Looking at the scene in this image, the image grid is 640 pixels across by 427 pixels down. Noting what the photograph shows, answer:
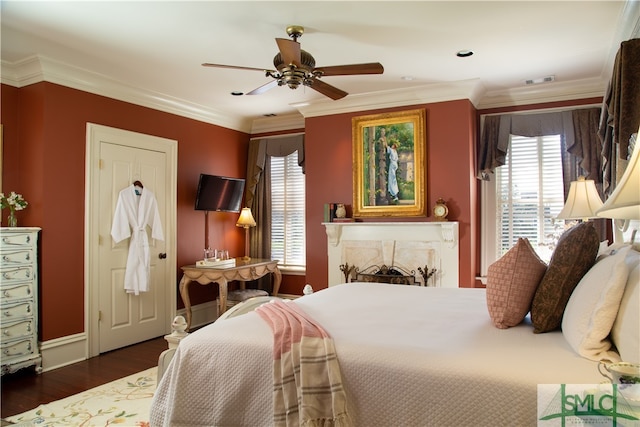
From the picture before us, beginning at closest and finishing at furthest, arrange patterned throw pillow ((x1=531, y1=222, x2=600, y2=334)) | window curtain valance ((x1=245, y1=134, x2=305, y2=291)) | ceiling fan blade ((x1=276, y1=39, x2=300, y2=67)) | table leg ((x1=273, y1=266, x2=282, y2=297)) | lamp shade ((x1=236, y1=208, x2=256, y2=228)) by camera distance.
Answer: patterned throw pillow ((x1=531, y1=222, x2=600, y2=334)) → ceiling fan blade ((x1=276, y1=39, x2=300, y2=67)) → table leg ((x1=273, y1=266, x2=282, y2=297)) → lamp shade ((x1=236, y1=208, x2=256, y2=228)) → window curtain valance ((x1=245, y1=134, x2=305, y2=291))

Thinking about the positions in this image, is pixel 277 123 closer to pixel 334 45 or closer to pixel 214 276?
pixel 214 276

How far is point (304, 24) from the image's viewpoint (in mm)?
3221

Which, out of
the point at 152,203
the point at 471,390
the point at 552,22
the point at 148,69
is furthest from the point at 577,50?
the point at 152,203

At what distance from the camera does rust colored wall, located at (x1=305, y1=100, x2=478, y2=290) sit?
470 centimetres

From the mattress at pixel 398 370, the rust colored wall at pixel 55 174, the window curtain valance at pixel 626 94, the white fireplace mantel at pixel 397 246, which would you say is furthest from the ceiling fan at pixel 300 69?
the white fireplace mantel at pixel 397 246

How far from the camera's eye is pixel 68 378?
3.71 m

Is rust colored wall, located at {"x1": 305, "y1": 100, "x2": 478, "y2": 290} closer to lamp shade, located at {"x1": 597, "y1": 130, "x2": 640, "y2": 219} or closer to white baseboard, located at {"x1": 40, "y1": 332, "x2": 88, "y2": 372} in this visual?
white baseboard, located at {"x1": 40, "y1": 332, "x2": 88, "y2": 372}

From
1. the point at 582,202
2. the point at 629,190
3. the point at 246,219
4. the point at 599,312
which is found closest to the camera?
the point at 629,190

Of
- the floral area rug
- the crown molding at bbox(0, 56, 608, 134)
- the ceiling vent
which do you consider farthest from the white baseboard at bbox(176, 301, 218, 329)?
the ceiling vent

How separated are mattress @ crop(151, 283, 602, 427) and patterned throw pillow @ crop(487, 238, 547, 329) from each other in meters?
0.06

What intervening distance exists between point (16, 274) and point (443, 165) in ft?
13.4

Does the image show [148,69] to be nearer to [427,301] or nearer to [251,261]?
[251,261]

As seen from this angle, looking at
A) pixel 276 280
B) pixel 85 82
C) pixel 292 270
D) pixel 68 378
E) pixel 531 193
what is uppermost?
pixel 85 82

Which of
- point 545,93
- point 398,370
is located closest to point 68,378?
point 398,370
